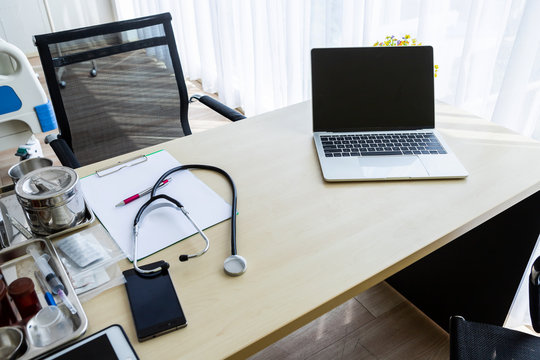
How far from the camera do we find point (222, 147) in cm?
115

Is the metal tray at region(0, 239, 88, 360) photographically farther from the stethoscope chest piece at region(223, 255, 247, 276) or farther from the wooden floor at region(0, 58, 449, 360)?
the wooden floor at region(0, 58, 449, 360)

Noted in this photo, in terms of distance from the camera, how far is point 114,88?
1.49 meters

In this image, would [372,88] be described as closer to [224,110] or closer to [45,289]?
[224,110]

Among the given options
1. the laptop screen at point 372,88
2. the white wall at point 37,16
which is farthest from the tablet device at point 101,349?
the white wall at point 37,16

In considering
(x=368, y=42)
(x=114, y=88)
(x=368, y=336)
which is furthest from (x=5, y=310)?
(x=368, y=42)

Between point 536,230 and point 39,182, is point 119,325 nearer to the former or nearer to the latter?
point 39,182

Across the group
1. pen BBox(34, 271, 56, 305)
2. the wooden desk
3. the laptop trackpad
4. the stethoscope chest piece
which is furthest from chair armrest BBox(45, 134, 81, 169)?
the laptop trackpad

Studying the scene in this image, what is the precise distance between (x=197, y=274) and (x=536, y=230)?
912 millimetres

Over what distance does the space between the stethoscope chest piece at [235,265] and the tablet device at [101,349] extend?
0.20 meters

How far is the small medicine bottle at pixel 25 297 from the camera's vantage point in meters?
0.67

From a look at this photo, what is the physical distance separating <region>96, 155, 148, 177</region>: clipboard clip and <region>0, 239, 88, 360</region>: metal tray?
0.90 ft

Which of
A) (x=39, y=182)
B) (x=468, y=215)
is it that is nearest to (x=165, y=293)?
(x=39, y=182)

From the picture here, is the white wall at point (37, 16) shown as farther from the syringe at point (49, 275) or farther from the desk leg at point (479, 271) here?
the desk leg at point (479, 271)

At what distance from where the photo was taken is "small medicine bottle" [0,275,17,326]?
0.67m
